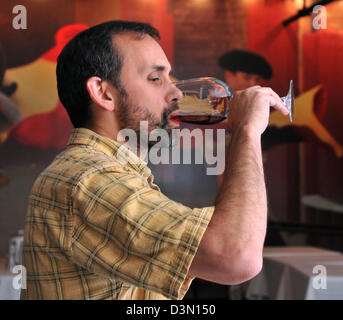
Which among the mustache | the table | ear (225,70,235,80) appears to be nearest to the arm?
the mustache

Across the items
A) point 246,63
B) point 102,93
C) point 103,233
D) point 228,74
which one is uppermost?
point 246,63

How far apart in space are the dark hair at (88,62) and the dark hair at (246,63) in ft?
11.0

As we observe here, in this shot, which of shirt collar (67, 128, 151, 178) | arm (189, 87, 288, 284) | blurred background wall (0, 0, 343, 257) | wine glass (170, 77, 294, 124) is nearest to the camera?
arm (189, 87, 288, 284)

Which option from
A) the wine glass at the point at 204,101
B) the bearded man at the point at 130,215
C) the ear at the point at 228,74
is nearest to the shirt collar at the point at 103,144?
the bearded man at the point at 130,215

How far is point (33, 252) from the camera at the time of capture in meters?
0.82

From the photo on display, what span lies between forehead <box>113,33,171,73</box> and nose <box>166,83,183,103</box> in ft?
0.14

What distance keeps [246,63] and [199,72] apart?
1.57 ft

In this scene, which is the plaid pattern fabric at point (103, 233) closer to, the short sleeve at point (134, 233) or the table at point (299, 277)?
the short sleeve at point (134, 233)

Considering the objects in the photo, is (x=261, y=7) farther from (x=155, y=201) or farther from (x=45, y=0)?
(x=155, y=201)

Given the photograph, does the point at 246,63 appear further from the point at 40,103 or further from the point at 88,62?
the point at 88,62

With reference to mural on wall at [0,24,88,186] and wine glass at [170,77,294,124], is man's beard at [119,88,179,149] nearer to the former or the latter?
wine glass at [170,77,294,124]

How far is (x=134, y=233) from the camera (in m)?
0.69

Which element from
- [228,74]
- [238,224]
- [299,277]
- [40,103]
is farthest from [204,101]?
[228,74]

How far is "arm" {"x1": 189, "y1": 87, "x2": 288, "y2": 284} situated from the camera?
69cm
